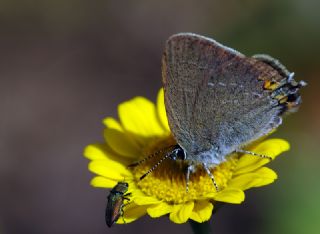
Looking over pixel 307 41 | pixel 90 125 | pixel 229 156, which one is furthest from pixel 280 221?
pixel 90 125

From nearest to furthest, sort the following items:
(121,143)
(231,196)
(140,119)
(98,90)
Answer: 1. (231,196)
2. (121,143)
3. (140,119)
4. (98,90)

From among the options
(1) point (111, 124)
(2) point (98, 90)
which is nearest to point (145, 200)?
(1) point (111, 124)

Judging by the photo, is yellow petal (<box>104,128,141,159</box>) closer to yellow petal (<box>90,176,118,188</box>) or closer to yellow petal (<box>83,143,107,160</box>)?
yellow petal (<box>83,143,107,160</box>)

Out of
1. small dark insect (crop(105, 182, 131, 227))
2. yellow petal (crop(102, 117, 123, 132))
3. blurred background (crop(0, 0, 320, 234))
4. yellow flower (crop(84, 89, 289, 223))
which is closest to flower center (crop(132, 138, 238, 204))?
yellow flower (crop(84, 89, 289, 223))

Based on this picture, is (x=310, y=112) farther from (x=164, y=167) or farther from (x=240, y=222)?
(x=164, y=167)

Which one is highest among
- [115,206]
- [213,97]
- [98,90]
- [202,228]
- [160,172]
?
[98,90]

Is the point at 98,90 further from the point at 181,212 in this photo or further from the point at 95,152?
the point at 181,212

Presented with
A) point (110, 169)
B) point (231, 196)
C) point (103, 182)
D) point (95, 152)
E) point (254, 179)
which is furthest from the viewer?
point (95, 152)
